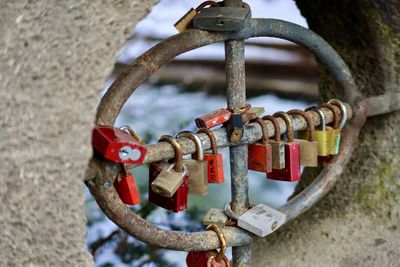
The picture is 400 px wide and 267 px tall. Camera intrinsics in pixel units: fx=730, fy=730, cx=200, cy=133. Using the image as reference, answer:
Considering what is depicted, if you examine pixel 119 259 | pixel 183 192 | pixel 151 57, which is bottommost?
pixel 119 259

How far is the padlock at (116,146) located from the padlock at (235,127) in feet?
0.55

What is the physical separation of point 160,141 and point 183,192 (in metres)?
0.06

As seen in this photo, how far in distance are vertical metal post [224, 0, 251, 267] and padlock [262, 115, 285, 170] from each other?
0.04 metres

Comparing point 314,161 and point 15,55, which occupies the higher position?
point 15,55

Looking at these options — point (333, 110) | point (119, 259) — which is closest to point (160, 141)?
point (333, 110)

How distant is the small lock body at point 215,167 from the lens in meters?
0.87

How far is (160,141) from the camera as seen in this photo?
0.84 meters

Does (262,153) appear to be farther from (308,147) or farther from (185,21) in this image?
(185,21)

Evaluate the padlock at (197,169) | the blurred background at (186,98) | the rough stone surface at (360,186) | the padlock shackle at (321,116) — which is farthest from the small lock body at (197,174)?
the blurred background at (186,98)

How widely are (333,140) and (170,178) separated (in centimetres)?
30

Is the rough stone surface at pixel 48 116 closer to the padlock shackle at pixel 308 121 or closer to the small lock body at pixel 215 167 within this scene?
the small lock body at pixel 215 167

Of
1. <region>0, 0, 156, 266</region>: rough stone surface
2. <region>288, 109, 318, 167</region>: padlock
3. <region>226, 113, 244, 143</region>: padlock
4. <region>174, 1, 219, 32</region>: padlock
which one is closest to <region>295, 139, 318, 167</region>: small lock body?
<region>288, 109, 318, 167</region>: padlock

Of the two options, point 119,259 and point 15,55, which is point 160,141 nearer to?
point 15,55

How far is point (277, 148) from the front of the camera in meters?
0.93
